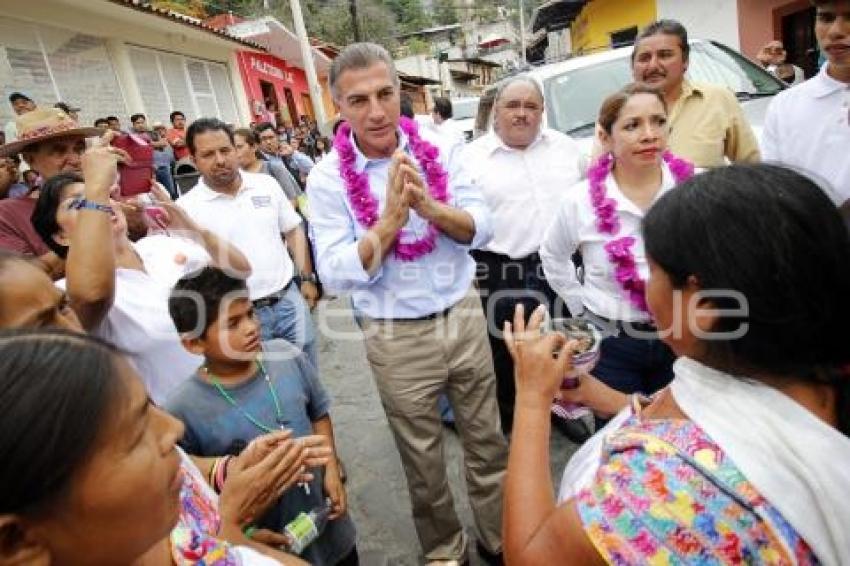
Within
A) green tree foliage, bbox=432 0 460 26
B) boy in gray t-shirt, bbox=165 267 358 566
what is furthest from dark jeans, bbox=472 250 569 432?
green tree foliage, bbox=432 0 460 26

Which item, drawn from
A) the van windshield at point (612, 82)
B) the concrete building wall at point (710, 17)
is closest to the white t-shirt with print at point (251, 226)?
the van windshield at point (612, 82)

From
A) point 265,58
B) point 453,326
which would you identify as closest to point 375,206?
point 453,326

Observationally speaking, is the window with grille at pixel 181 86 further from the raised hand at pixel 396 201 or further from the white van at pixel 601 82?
the raised hand at pixel 396 201

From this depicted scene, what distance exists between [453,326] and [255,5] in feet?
92.0

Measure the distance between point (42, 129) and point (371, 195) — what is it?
1699 millimetres

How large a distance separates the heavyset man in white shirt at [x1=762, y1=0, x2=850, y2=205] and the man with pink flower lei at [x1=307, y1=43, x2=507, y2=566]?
5.08 feet

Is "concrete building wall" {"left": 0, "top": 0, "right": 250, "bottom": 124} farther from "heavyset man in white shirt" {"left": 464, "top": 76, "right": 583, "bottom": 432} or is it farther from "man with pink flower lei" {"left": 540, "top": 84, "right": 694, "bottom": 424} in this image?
"man with pink flower lei" {"left": 540, "top": 84, "right": 694, "bottom": 424}

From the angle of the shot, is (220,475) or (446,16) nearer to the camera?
(220,475)

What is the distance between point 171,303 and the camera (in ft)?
6.62

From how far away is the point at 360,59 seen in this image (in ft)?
7.05

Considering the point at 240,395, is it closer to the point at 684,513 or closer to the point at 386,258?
the point at 386,258

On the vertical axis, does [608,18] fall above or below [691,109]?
above

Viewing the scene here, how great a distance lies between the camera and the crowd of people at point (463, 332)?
→ 88 cm

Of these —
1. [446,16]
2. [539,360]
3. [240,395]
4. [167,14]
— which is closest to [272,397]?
[240,395]
